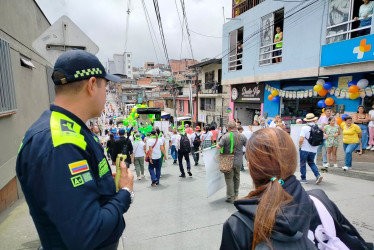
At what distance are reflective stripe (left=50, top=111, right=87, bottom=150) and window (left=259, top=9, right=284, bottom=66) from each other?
11944 mm

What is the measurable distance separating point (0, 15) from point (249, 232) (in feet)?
18.2

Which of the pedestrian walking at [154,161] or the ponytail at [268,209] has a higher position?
the ponytail at [268,209]

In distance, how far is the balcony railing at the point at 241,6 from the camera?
45.4 ft

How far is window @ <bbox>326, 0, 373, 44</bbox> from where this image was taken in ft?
26.5

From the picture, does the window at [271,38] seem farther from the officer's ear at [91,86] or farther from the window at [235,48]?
the officer's ear at [91,86]

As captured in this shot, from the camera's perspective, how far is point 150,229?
144 inches

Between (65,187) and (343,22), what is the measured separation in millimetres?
10890

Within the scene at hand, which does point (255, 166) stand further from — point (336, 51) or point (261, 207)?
point (336, 51)

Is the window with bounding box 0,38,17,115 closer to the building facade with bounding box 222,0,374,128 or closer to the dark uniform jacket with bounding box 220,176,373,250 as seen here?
the dark uniform jacket with bounding box 220,176,373,250

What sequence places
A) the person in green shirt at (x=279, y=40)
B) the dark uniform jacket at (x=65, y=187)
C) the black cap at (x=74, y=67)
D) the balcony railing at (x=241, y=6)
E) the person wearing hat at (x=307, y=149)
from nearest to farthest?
the dark uniform jacket at (x=65, y=187) → the black cap at (x=74, y=67) → the person wearing hat at (x=307, y=149) → the person in green shirt at (x=279, y=40) → the balcony railing at (x=241, y=6)

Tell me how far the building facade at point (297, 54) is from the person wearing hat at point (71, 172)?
30.2 feet

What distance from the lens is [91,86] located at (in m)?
1.34

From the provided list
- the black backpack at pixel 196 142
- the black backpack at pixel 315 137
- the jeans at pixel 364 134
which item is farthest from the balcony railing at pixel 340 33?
the black backpack at pixel 196 142

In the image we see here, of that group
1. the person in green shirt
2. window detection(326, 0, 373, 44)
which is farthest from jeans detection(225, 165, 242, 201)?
the person in green shirt
